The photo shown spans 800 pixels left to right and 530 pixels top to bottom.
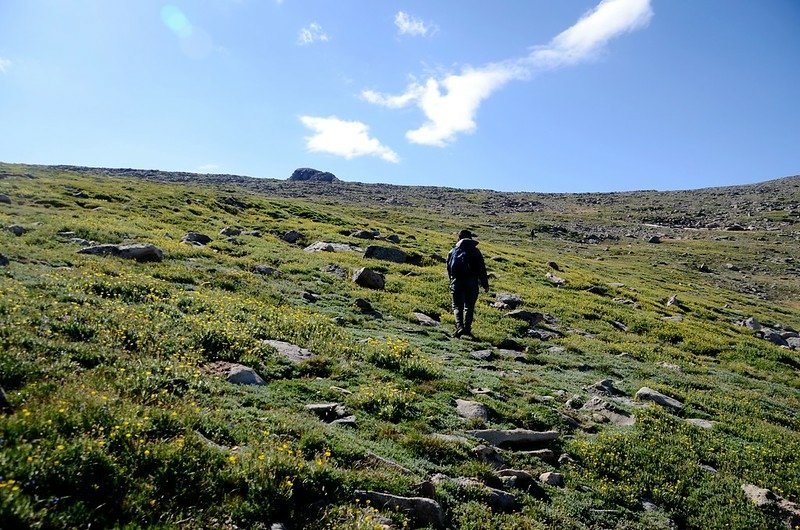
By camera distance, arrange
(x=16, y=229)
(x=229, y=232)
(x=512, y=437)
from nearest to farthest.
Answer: (x=512, y=437), (x=16, y=229), (x=229, y=232)

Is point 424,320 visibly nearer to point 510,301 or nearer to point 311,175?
point 510,301

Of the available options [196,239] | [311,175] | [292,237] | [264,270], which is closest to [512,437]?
[264,270]

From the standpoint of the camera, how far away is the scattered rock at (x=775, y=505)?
29.3 ft

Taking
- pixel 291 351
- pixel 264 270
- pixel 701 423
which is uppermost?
pixel 264 270

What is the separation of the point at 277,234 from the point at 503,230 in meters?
54.9

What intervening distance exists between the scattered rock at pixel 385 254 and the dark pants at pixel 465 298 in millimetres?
14469

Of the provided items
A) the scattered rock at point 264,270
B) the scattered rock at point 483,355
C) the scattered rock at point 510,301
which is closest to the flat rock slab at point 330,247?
the scattered rock at point 264,270

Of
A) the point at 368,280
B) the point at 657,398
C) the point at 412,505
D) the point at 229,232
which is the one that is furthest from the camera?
the point at 229,232

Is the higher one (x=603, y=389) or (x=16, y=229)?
(x=16, y=229)

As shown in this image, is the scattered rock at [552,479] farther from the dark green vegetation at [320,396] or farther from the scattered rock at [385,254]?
the scattered rock at [385,254]

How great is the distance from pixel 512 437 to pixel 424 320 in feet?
35.1

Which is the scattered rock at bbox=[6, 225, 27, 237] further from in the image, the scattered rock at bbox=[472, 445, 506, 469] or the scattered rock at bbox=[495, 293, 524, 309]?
the scattered rock at bbox=[472, 445, 506, 469]

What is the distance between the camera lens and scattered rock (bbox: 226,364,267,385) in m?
10.4

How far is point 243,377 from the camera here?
10.5 m
